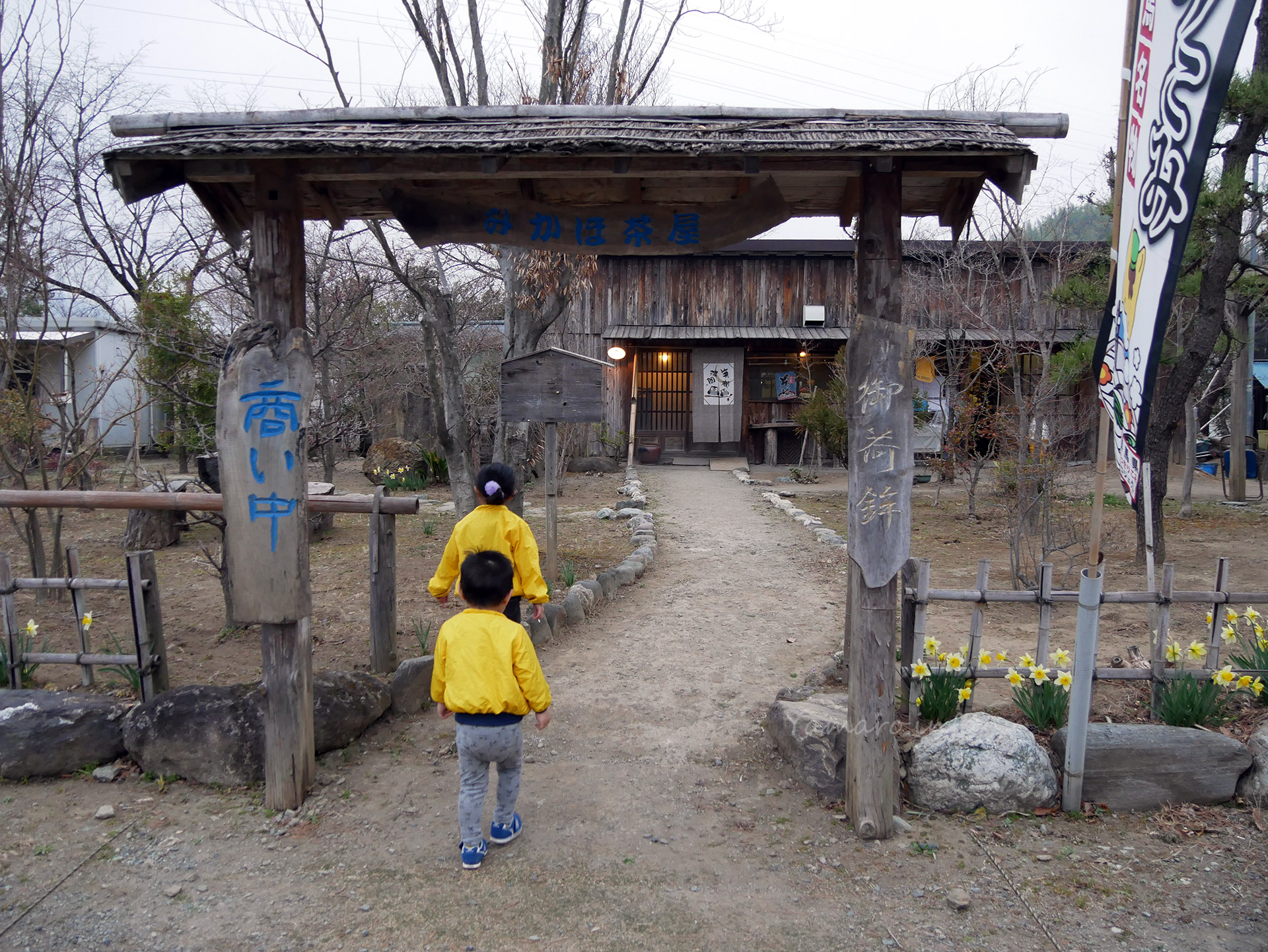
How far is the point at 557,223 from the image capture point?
4.15m

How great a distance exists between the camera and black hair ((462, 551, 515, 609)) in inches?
130

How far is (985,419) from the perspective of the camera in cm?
1091

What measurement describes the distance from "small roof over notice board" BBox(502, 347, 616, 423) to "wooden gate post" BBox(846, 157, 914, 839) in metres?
3.99

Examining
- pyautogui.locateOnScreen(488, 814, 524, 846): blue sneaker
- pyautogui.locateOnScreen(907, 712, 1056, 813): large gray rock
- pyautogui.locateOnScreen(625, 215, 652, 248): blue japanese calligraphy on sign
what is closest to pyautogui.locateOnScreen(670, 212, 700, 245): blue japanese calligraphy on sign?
pyautogui.locateOnScreen(625, 215, 652, 248): blue japanese calligraphy on sign

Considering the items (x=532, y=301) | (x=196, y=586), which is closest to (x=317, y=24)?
A: (x=532, y=301)

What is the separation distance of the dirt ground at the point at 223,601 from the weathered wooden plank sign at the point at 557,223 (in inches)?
109

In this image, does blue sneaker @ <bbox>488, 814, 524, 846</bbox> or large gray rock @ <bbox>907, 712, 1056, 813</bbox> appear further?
large gray rock @ <bbox>907, 712, 1056, 813</bbox>

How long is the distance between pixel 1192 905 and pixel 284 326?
4.45 meters

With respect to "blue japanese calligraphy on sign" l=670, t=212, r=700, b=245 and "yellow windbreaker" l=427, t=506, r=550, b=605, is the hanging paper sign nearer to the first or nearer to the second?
"blue japanese calligraphy on sign" l=670, t=212, r=700, b=245

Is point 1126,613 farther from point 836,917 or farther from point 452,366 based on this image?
point 452,366

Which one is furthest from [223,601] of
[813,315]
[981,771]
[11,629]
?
[813,315]

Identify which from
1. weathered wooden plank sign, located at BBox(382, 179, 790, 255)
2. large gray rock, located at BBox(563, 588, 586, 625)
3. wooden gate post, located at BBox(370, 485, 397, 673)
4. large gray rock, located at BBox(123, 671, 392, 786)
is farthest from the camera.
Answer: large gray rock, located at BBox(563, 588, 586, 625)

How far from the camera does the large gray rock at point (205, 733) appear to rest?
157 inches

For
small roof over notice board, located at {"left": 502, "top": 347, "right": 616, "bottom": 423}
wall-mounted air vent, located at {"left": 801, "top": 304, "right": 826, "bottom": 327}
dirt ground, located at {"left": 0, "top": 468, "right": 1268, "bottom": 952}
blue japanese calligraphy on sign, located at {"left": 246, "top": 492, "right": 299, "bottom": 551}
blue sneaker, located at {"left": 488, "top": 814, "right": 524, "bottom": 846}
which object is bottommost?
dirt ground, located at {"left": 0, "top": 468, "right": 1268, "bottom": 952}
